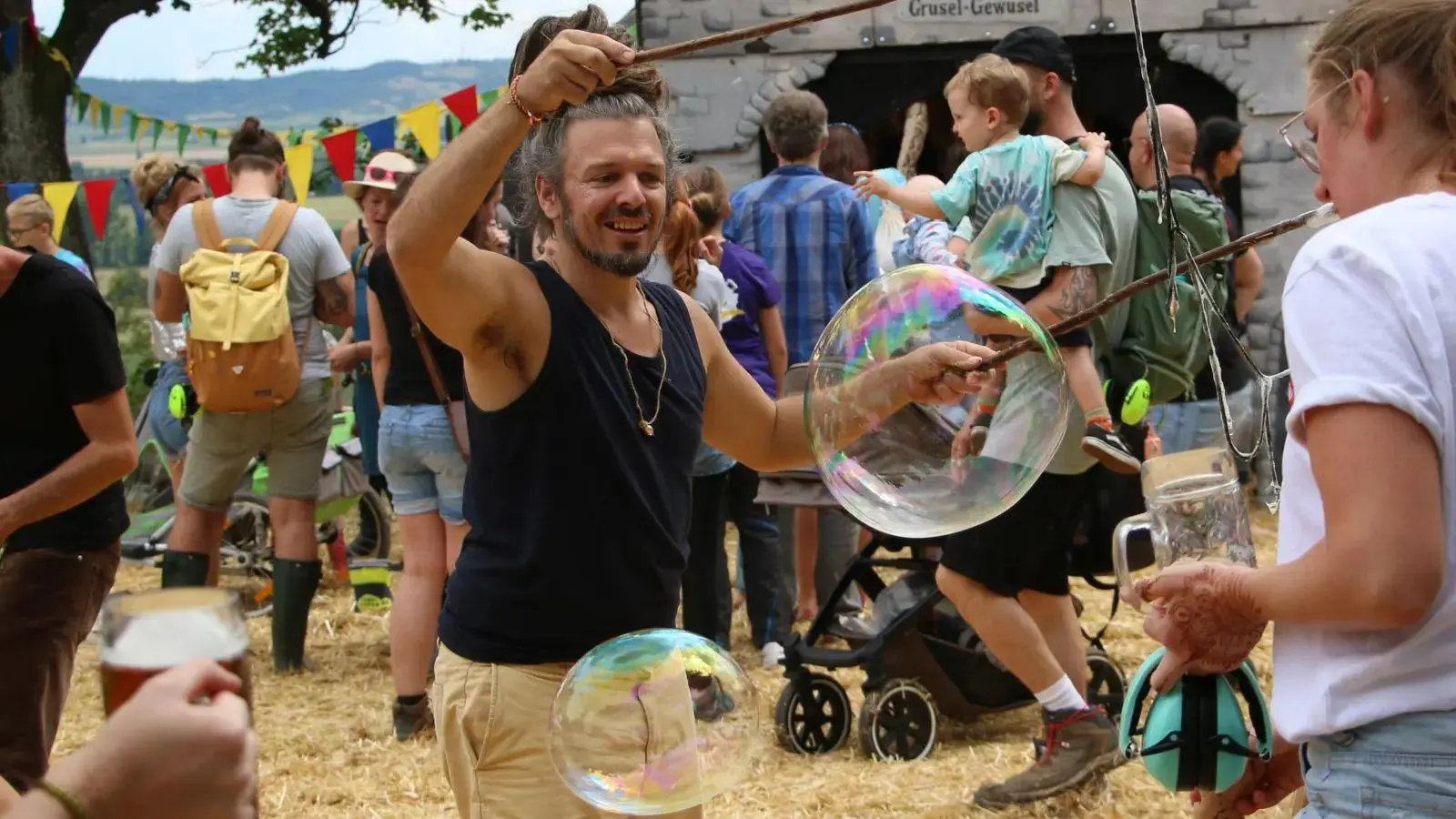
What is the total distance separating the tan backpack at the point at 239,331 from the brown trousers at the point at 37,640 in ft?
7.42

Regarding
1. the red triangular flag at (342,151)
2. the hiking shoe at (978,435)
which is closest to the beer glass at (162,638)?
the hiking shoe at (978,435)

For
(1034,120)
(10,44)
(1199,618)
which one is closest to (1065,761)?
(1034,120)

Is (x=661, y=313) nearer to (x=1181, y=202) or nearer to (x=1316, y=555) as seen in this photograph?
(x=1316, y=555)

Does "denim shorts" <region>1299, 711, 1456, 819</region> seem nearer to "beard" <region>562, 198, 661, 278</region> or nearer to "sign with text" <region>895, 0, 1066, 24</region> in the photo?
"beard" <region>562, 198, 661, 278</region>

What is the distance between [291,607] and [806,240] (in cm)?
253

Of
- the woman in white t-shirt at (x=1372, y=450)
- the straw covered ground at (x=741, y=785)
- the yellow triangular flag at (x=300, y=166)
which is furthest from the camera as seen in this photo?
the yellow triangular flag at (x=300, y=166)

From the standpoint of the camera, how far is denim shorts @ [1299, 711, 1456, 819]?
68.0 inches

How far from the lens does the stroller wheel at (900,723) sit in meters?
5.07

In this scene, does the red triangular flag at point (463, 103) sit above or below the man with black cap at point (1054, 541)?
above

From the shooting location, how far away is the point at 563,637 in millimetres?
2529

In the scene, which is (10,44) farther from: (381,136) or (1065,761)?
(1065,761)

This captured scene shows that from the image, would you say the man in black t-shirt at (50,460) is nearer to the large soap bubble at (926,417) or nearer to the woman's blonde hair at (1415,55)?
the large soap bubble at (926,417)

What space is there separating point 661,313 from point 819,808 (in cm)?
233

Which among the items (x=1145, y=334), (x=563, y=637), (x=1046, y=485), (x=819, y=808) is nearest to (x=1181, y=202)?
(x=1145, y=334)
